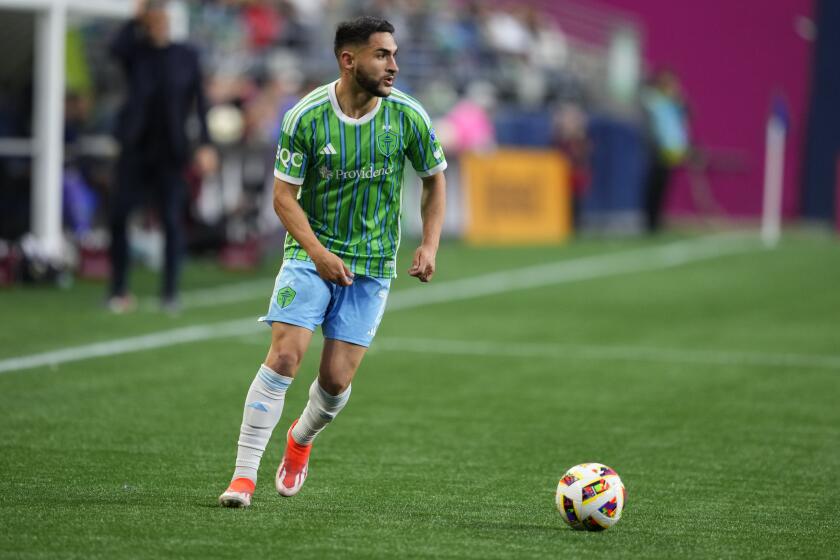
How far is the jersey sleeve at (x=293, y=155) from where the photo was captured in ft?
20.0

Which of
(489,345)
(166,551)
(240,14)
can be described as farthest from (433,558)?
(240,14)

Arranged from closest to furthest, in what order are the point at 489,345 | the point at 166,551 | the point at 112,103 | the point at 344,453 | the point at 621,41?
1. the point at 166,551
2. the point at 344,453
3. the point at 489,345
4. the point at 112,103
5. the point at 621,41

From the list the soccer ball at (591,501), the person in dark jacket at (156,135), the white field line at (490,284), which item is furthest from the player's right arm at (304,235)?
the person in dark jacket at (156,135)

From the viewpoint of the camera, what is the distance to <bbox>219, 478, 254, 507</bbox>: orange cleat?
593 centimetres

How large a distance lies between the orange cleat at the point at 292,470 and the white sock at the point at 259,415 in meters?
0.21

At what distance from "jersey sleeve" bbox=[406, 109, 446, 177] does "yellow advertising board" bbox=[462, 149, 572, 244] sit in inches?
624

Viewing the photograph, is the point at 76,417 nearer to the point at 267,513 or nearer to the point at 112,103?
the point at 267,513

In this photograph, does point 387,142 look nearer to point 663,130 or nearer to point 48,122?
point 48,122

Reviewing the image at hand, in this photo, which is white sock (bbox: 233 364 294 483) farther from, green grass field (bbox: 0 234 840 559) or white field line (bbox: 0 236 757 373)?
white field line (bbox: 0 236 757 373)

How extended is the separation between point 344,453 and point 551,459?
3.25ft

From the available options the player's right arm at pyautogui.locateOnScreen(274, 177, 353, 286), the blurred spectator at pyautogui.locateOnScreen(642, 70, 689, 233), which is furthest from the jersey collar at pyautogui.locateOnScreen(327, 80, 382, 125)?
the blurred spectator at pyautogui.locateOnScreen(642, 70, 689, 233)

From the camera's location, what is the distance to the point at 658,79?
963 inches

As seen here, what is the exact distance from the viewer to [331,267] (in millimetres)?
6023

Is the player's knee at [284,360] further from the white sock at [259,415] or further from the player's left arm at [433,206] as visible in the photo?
the player's left arm at [433,206]
